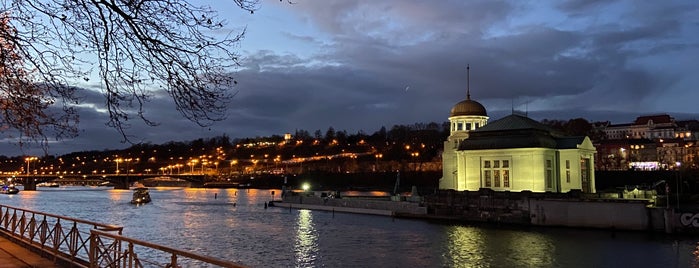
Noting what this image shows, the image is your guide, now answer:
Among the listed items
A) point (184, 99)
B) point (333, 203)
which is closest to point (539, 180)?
point (333, 203)

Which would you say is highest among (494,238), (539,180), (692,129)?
(692,129)

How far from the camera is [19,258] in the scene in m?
14.4

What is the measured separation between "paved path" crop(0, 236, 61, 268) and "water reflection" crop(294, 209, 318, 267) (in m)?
15.9

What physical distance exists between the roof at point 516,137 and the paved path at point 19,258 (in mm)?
55599

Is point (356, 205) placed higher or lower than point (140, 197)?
lower

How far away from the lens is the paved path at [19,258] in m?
13.4

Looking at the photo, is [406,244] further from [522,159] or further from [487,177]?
[487,177]

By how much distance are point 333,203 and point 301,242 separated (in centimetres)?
3512

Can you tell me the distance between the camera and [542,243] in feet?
131

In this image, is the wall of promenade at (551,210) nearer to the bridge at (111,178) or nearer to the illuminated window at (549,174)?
the illuminated window at (549,174)

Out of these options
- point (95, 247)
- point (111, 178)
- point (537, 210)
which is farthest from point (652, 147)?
point (95, 247)

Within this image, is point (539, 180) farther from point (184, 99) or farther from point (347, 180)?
point (347, 180)

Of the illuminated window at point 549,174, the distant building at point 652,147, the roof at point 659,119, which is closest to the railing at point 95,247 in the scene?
the illuminated window at point 549,174

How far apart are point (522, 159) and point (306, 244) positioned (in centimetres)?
3347
